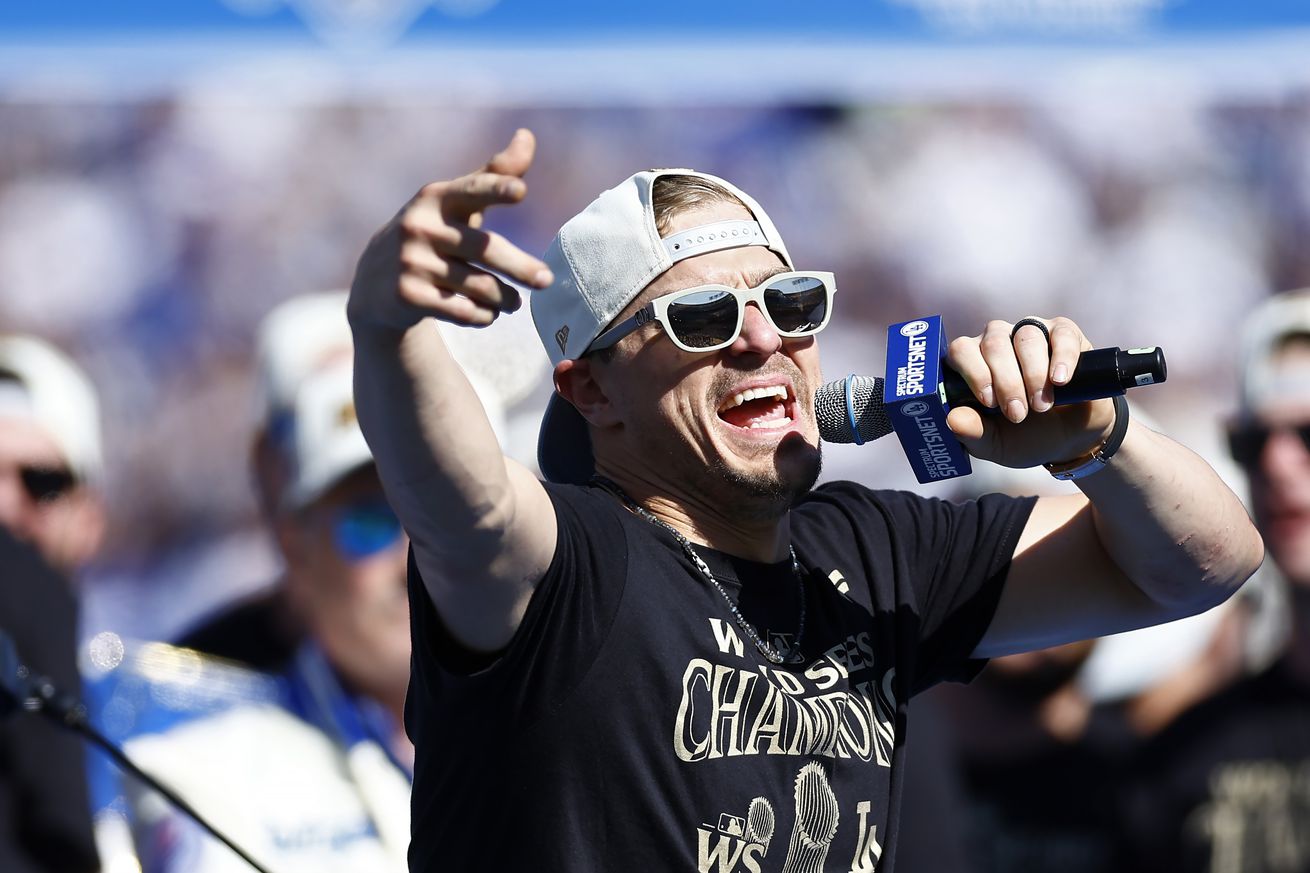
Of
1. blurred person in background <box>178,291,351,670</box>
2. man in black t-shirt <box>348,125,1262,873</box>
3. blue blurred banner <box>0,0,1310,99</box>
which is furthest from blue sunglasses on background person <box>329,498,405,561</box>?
man in black t-shirt <box>348,125,1262,873</box>

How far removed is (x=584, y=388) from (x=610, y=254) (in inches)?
7.4

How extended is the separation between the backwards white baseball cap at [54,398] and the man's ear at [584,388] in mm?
3286

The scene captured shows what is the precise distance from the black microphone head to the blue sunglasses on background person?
118 inches

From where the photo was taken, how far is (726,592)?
208 cm

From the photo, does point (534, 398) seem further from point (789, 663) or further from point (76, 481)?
point (789, 663)

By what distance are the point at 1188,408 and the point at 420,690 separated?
4633 millimetres

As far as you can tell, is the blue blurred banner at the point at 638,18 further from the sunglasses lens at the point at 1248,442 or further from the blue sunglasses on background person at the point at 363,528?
the blue sunglasses on background person at the point at 363,528

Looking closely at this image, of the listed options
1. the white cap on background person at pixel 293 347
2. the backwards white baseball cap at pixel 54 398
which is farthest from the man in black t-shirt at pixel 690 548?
the backwards white baseball cap at pixel 54 398

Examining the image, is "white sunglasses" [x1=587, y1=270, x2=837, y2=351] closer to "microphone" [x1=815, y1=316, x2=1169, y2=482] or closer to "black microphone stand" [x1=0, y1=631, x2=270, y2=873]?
"microphone" [x1=815, y1=316, x2=1169, y2=482]

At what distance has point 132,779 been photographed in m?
4.78

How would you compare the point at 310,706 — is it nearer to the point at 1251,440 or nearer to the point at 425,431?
the point at 1251,440

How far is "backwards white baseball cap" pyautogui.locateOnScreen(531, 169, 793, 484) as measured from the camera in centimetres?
222

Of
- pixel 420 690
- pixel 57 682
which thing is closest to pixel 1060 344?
pixel 420 690

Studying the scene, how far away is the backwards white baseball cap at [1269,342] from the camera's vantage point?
5.95 meters
